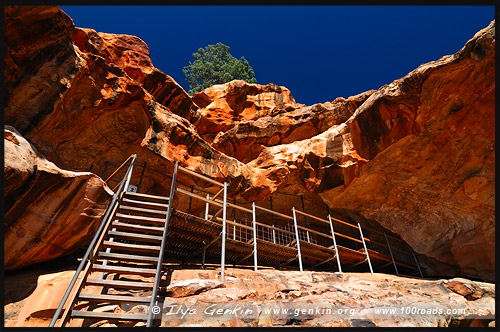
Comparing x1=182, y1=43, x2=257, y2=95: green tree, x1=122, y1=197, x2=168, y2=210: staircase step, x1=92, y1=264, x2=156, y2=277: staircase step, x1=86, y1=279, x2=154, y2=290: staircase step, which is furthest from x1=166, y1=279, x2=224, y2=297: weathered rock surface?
x1=182, y1=43, x2=257, y2=95: green tree

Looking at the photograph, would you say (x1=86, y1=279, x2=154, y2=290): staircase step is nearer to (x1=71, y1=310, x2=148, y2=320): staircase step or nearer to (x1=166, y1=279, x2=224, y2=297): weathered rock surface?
(x1=71, y1=310, x2=148, y2=320): staircase step

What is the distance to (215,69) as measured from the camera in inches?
1108

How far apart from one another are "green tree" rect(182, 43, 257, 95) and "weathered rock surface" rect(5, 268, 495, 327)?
74.0 feet

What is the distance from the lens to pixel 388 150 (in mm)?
10750

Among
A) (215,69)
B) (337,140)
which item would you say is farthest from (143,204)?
(215,69)

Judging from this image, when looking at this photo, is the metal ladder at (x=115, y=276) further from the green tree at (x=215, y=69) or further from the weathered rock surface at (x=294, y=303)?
the green tree at (x=215, y=69)

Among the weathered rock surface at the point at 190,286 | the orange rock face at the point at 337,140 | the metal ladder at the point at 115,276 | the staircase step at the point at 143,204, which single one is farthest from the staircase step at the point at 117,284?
the orange rock face at the point at 337,140

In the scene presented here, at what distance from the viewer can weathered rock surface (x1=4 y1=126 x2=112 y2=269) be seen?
5484 millimetres

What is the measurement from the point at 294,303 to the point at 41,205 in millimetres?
5920

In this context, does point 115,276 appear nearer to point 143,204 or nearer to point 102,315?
point 143,204

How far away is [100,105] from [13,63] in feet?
8.05

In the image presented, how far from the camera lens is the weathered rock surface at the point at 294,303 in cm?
504

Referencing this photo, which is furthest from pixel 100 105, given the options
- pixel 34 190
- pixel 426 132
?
pixel 426 132
